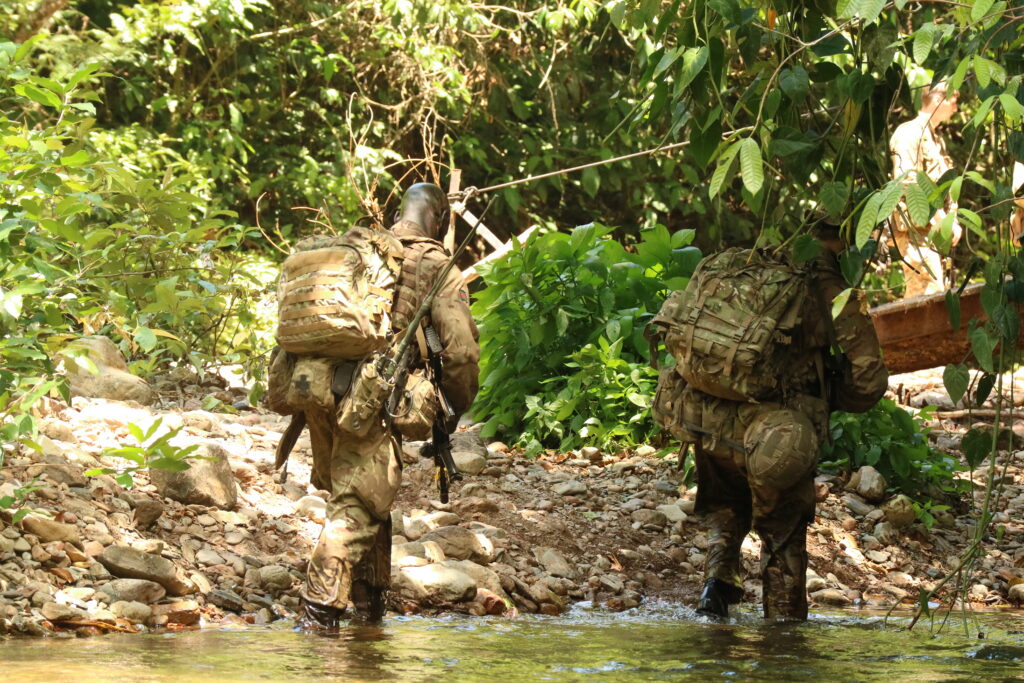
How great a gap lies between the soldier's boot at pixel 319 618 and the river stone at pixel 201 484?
1.21m

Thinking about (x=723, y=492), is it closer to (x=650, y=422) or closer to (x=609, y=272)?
(x=650, y=422)

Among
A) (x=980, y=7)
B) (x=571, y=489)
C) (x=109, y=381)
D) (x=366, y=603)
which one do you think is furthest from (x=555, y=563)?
(x=980, y=7)

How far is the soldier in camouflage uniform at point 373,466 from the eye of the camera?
5.08 m

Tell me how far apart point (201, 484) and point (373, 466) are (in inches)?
53.0

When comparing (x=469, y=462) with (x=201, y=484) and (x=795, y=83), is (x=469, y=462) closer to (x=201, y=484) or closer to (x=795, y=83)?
(x=201, y=484)

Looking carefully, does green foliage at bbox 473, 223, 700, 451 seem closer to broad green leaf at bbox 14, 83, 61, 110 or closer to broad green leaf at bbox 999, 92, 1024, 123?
broad green leaf at bbox 14, 83, 61, 110

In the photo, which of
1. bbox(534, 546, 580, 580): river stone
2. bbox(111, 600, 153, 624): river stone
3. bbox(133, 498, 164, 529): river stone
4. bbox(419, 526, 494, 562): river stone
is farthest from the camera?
bbox(534, 546, 580, 580): river stone

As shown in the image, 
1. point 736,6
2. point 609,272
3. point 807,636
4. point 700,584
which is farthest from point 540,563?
point 736,6

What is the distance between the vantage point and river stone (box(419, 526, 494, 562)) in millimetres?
6246

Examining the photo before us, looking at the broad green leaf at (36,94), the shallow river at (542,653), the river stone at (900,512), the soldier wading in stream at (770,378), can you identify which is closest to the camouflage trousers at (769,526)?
the soldier wading in stream at (770,378)

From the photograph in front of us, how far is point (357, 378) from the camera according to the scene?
515cm

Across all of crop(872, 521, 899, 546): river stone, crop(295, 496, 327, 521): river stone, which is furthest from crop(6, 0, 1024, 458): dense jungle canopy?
crop(872, 521, 899, 546): river stone

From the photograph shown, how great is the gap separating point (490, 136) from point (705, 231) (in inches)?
125

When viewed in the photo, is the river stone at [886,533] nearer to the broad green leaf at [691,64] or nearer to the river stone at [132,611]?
the river stone at [132,611]
